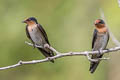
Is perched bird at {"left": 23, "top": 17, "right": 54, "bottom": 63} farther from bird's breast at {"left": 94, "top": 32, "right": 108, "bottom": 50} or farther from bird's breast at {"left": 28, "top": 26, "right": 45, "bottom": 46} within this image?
bird's breast at {"left": 94, "top": 32, "right": 108, "bottom": 50}

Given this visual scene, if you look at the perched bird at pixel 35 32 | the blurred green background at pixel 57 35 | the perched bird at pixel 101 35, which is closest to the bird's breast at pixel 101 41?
the perched bird at pixel 101 35

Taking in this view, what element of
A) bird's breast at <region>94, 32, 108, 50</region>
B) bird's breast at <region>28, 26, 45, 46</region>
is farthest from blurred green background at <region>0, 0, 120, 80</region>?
bird's breast at <region>94, 32, 108, 50</region>

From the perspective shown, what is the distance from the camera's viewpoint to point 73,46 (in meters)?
16.4

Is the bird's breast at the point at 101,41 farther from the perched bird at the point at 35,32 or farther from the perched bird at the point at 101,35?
the perched bird at the point at 35,32

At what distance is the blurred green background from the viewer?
1630cm

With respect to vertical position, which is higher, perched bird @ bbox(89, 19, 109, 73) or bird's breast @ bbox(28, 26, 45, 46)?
bird's breast @ bbox(28, 26, 45, 46)

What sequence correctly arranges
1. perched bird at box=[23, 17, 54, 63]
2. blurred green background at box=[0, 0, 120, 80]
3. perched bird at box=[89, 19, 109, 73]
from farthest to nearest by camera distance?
blurred green background at box=[0, 0, 120, 80] → perched bird at box=[23, 17, 54, 63] → perched bird at box=[89, 19, 109, 73]

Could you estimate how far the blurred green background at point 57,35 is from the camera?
16.3 m

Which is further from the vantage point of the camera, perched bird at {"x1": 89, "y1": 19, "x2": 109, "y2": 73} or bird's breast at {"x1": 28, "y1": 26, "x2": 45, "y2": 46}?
bird's breast at {"x1": 28, "y1": 26, "x2": 45, "y2": 46}

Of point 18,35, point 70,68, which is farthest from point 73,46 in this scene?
point 18,35

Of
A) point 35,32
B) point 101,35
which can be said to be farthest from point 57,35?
point 101,35

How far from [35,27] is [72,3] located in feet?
28.1

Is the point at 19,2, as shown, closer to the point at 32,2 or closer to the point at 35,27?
the point at 32,2

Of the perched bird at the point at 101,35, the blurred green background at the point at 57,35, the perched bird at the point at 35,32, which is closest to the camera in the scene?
the perched bird at the point at 101,35
